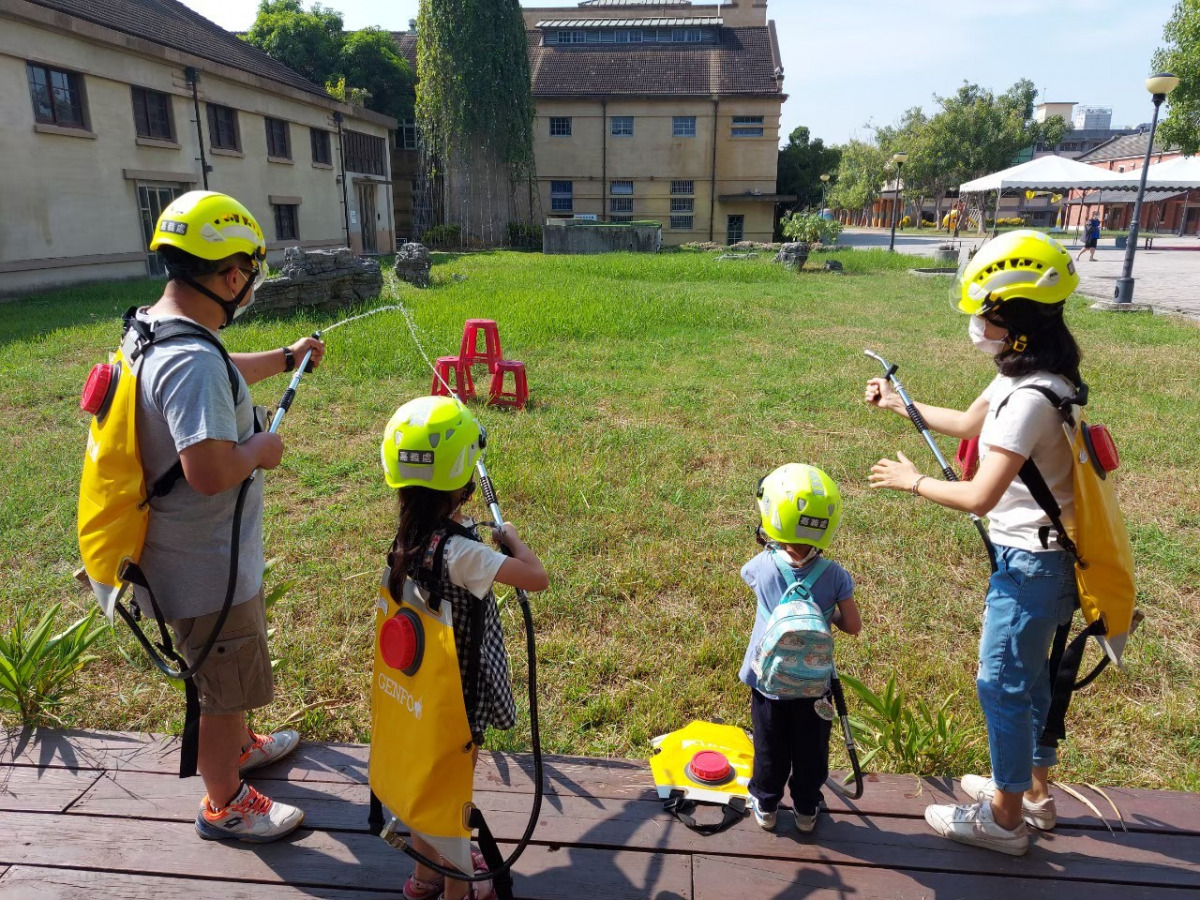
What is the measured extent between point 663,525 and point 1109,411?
4913 millimetres

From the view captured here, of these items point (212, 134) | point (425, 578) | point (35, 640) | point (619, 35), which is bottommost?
point (35, 640)

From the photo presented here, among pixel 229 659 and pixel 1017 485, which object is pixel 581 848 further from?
pixel 1017 485

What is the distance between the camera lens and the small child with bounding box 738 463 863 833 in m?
2.14

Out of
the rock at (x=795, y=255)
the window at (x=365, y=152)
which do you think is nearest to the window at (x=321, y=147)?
the window at (x=365, y=152)

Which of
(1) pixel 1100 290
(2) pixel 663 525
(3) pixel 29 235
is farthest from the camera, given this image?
(1) pixel 1100 290

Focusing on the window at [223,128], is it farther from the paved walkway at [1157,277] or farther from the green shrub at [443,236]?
the paved walkway at [1157,277]

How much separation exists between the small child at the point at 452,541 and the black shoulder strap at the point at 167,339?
20.1 inches

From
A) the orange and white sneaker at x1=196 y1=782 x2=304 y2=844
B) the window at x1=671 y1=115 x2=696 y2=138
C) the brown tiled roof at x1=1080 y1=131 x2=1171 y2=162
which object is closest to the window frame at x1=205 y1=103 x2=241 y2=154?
the window at x1=671 y1=115 x2=696 y2=138

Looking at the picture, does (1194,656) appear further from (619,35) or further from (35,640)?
(619,35)

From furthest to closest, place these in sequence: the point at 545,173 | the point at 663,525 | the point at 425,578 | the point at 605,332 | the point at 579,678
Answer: the point at 545,173 → the point at 605,332 → the point at 663,525 → the point at 579,678 → the point at 425,578

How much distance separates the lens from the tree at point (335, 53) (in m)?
32.2

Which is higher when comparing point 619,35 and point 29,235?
point 619,35

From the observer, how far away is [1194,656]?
374 cm

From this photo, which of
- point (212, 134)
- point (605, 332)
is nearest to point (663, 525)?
point (605, 332)
